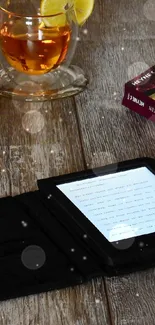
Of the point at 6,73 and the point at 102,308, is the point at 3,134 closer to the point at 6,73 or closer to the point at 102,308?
the point at 6,73

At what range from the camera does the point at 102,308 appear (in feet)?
2.83

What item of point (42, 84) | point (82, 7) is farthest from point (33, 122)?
point (82, 7)

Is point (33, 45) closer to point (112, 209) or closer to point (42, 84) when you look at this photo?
point (42, 84)

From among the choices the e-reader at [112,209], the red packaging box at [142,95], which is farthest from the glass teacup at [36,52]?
the e-reader at [112,209]

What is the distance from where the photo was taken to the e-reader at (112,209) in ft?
2.97

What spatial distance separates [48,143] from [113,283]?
343mm

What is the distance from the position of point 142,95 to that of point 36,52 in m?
0.19

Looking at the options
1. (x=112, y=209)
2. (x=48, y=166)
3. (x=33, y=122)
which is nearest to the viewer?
(x=112, y=209)

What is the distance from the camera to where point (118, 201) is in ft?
3.28

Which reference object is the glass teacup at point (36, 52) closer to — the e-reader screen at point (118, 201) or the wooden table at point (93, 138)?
the wooden table at point (93, 138)

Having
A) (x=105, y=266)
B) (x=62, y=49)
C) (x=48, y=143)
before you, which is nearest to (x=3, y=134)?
(x=48, y=143)

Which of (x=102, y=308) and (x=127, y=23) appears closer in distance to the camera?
(x=102, y=308)

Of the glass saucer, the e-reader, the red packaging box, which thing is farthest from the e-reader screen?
the glass saucer

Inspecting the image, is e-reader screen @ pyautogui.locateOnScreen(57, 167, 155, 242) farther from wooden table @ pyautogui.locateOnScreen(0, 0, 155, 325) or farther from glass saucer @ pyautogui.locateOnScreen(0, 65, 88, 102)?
glass saucer @ pyautogui.locateOnScreen(0, 65, 88, 102)
